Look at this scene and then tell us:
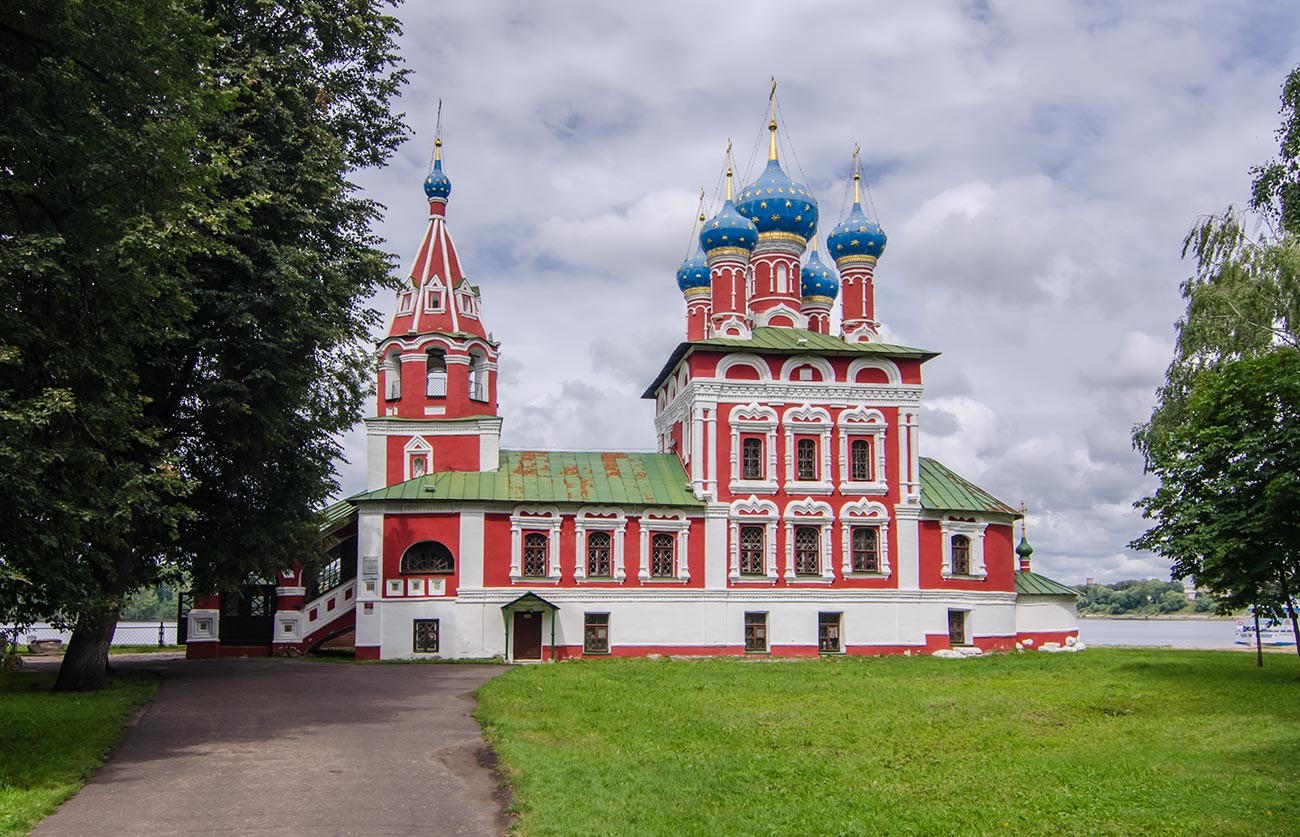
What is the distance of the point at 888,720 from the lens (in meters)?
15.9

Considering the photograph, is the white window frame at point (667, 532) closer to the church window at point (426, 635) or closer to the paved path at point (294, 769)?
the church window at point (426, 635)

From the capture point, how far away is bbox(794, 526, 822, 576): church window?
31422 millimetres

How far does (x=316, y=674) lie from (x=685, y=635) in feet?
35.2

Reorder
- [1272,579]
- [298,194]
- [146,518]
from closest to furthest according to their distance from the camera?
[146,518] → [298,194] → [1272,579]

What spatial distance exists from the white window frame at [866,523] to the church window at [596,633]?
7074 millimetres

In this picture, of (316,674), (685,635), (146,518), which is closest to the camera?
(146,518)

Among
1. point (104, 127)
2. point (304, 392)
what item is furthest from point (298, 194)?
point (104, 127)

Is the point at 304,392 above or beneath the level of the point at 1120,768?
above

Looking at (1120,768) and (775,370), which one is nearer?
(1120,768)

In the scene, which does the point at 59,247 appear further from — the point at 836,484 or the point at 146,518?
the point at 836,484

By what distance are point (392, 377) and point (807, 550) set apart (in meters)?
13.5

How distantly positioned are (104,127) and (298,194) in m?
7.76

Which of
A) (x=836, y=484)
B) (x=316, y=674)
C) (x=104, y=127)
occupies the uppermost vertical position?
(x=104, y=127)

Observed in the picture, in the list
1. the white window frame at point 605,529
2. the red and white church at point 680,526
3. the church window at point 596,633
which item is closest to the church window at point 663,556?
the red and white church at point 680,526
